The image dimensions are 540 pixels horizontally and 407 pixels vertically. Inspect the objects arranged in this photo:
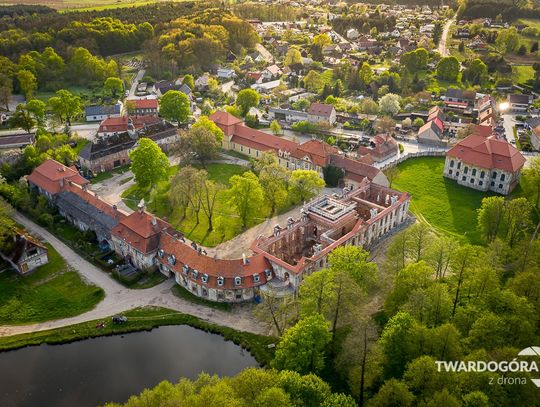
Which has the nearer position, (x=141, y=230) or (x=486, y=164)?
(x=141, y=230)

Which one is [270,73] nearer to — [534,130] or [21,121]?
[21,121]

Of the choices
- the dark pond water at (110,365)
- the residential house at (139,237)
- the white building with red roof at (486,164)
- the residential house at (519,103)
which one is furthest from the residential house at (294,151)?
the residential house at (519,103)

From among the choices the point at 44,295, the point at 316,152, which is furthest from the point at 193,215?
the point at 316,152

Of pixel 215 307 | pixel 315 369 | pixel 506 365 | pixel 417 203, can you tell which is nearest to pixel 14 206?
pixel 215 307

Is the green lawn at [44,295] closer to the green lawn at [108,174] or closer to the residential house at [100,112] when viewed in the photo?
the green lawn at [108,174]

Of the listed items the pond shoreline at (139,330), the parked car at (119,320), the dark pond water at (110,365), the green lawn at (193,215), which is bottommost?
the dark pond water at (110,365)

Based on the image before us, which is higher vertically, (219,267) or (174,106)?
(174,106)

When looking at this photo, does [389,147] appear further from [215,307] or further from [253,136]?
[215,307]
